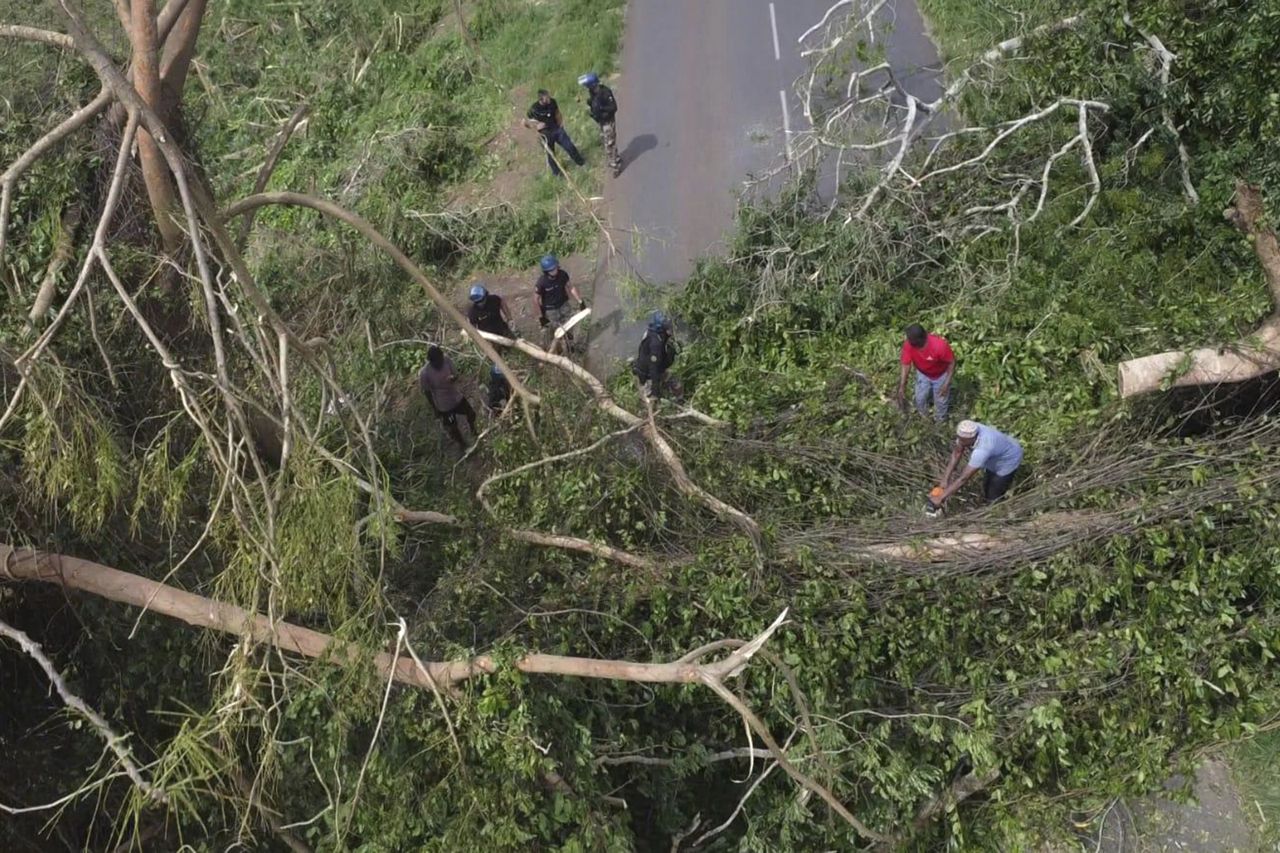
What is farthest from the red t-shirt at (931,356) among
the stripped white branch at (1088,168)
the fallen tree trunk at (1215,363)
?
the stripped white branch at (1088,168)

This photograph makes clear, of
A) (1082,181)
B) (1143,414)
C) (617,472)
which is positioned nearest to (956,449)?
(1143,414)

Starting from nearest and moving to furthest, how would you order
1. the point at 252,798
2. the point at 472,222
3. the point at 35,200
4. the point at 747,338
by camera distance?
the point at 252,798
the point at 35,200
the point at 747,338
the point at 472,222

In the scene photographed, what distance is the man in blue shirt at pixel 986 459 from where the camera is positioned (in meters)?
5.99

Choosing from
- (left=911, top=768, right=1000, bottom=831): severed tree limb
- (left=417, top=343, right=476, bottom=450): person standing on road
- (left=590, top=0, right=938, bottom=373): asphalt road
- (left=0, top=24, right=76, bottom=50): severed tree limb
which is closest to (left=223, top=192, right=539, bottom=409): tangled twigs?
(left=0, top=24, right=76, bottom=50): severed tree limb

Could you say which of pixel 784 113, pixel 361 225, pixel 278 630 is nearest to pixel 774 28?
pixel 784 113

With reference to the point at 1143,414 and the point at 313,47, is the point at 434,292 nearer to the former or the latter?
the point at 1143,414

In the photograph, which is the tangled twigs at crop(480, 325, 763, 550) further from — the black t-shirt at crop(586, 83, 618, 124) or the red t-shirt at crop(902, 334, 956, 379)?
the black t-shirt at crop(586, 83, 618, 124)

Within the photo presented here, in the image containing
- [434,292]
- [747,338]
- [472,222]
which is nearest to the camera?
[434,292]

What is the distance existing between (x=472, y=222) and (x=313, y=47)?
515 cm

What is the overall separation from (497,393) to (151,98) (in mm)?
3401

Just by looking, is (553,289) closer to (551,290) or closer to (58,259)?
(551,290)

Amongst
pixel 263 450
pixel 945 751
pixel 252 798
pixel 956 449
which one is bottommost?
pixel 945 751

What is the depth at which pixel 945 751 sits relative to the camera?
5562 mm

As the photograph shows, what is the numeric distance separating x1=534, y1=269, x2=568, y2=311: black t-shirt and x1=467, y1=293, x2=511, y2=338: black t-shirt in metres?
0.51
